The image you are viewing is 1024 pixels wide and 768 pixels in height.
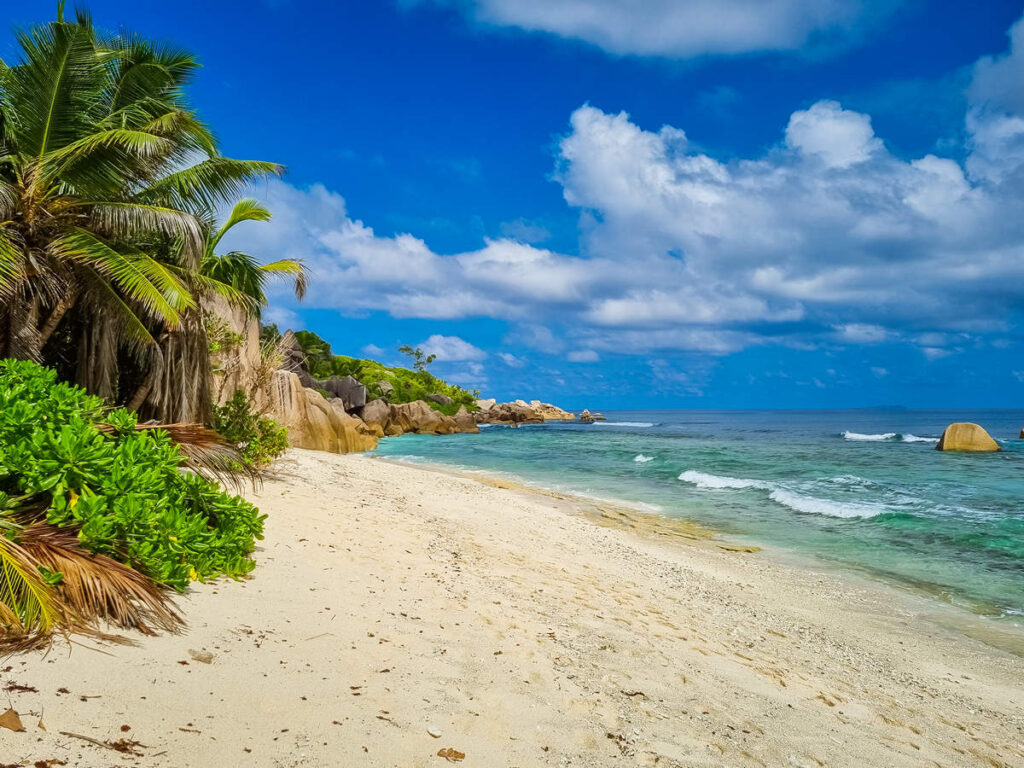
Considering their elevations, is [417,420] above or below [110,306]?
below

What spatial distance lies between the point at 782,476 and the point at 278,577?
2376cm

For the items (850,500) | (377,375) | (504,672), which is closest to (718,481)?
(850,500)

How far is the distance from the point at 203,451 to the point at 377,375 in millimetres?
69383

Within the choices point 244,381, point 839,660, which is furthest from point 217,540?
point 244,381

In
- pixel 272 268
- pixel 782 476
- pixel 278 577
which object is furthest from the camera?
pixel 782 476

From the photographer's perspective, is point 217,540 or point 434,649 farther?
point 217,540

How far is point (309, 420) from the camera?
2423 cm

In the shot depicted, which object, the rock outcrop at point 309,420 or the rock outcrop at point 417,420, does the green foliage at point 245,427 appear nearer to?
the rock outcrop at point 309,420

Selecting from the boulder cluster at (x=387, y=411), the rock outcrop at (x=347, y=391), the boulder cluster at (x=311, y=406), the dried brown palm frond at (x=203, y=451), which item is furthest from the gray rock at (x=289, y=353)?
the dried brown palm frond at (x=203, y=451)

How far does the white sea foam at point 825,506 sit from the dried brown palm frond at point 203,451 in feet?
49.7

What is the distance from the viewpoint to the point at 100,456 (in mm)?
3986

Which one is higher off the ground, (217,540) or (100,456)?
(100,456)

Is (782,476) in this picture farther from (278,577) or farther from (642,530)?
(278,577)

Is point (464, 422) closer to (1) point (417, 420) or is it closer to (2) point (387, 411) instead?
(1) point (417, 420)
